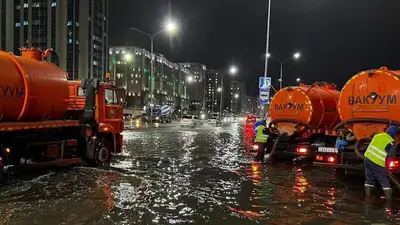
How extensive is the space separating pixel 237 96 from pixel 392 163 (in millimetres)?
120326

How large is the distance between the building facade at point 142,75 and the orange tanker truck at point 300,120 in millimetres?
89098

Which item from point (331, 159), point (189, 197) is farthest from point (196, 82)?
point (189, 197)

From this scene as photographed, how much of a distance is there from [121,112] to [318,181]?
24.0 ft

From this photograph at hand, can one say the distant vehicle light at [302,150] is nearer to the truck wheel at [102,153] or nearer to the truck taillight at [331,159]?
the truck taillight at [331,159]

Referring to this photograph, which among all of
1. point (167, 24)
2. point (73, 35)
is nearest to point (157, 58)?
point (73, 35)

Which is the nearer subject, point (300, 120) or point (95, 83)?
point (95, 83)

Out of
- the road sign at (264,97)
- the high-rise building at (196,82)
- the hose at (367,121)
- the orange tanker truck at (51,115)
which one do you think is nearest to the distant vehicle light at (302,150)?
the hose at (367,121)

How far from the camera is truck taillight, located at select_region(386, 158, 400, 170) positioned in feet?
34.0

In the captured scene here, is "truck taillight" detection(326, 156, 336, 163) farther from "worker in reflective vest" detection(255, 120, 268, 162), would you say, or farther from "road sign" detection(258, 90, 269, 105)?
"road sign" detection(258, 90, 269, 105)

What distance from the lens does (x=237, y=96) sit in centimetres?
13038

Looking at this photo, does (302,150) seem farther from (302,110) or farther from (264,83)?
(264,83)

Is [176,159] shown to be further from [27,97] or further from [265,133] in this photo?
[27,97]

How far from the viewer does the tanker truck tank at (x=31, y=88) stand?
1078 centimetres

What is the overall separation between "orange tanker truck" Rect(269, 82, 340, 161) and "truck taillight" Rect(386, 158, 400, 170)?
461cm
